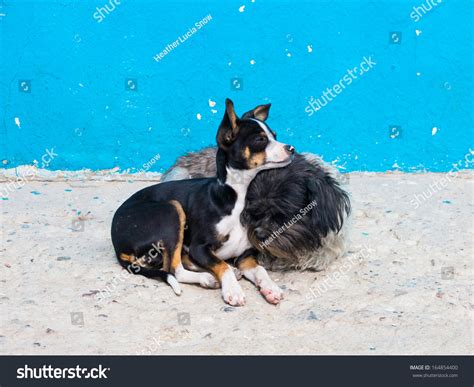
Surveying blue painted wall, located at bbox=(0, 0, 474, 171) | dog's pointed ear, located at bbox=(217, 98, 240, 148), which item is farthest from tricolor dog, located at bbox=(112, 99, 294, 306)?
blue painted wall, located at bbox=(0, 0, 474, 171)

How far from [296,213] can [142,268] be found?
38.7 inches

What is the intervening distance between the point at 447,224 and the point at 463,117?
5.66ft

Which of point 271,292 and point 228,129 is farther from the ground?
point 228,129

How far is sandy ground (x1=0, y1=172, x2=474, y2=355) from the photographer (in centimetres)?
371

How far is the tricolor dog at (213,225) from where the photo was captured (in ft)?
13.9

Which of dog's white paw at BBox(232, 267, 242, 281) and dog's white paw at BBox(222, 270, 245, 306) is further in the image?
dog's white paw at BBox(232, 267, 242, 281)

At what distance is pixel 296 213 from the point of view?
4371 mm

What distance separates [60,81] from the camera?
6816mm

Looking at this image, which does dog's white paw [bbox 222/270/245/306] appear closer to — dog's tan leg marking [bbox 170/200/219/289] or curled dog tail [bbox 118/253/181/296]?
dog's tan leg marking [bbox 170/200/219/289]

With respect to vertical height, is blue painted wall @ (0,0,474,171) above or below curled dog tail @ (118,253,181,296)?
above

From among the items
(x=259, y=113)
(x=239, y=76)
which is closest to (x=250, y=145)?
(x=259, y=113)

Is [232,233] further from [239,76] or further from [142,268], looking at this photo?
[239,76]

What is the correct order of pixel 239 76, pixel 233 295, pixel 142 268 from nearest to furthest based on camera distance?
pixel 233 295 < pixel 142 268 < pixel 239 76

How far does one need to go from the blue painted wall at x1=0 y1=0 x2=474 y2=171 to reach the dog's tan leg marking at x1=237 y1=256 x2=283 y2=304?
2.42 m
